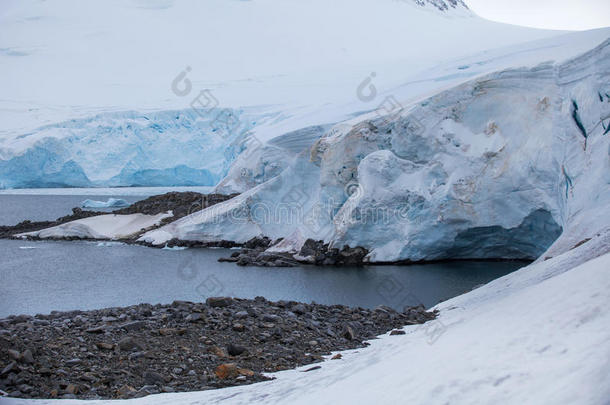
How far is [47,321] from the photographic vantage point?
6.44 metres

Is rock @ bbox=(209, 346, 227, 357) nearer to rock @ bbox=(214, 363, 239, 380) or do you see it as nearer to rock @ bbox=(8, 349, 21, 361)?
rock @ bbox=(214, 363, 239, 380)

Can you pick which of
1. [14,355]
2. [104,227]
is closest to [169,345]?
[14,355]

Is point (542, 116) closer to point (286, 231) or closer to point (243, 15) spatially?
point (286, 231)

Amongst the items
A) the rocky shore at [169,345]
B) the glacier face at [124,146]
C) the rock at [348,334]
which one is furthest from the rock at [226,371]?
the glacier face at [124,146]

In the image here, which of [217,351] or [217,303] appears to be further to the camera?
[217,303]

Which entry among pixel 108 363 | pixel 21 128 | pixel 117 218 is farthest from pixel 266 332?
pixel 21 128

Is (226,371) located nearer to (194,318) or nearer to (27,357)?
(27,357)

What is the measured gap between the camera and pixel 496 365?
104 inches

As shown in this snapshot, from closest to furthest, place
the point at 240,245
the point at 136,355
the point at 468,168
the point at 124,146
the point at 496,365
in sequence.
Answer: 1. the point at 496,365
2. the point at 136,355
3. the point at 468,168
4. the point at 240,245
5. the point at 124,146

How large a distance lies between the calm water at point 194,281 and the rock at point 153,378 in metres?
5.92

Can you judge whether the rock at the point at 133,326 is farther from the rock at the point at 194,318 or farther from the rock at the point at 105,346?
the rock at the point at 105,346

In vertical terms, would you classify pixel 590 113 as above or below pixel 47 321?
below

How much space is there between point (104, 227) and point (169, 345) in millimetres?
16968

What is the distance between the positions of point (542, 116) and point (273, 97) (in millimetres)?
30068
